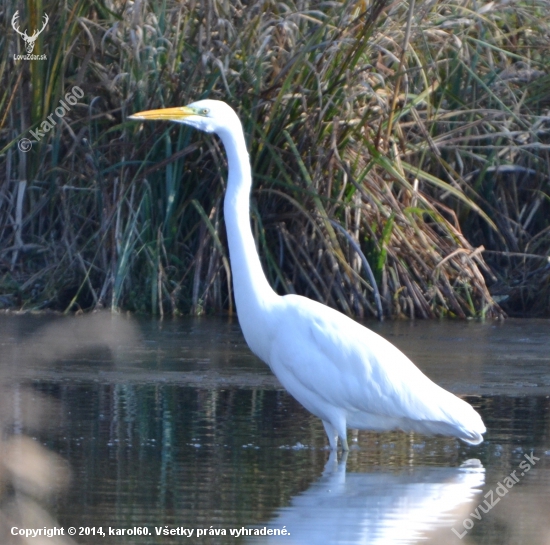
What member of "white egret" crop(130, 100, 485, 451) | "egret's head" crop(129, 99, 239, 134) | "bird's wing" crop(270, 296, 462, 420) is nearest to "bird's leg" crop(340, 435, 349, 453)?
"white egret" crop(130, 100, 485, 451)

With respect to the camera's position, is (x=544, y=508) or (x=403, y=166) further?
(x=403, y=166)

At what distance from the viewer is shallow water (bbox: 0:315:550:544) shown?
336cm

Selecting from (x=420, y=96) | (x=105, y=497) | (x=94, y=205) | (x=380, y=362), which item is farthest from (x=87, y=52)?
(x=105, y=497)

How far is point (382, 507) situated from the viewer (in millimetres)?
3572

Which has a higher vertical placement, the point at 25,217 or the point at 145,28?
the point at 145,28

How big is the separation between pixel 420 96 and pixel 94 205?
248 cm

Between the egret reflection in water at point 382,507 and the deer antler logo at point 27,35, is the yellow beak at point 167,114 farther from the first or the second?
the deer antler logo at point 27,35

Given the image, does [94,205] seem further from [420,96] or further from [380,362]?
[380,362]

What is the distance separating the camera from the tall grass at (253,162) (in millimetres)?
7441

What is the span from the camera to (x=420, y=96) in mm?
7645

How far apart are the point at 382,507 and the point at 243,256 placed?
1466 millimetres

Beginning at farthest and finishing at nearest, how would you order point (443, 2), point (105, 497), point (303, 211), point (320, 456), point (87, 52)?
point (443, 2)
point (87, 52)
point (303, 211)
point (320, 456)
point (105, 497)
